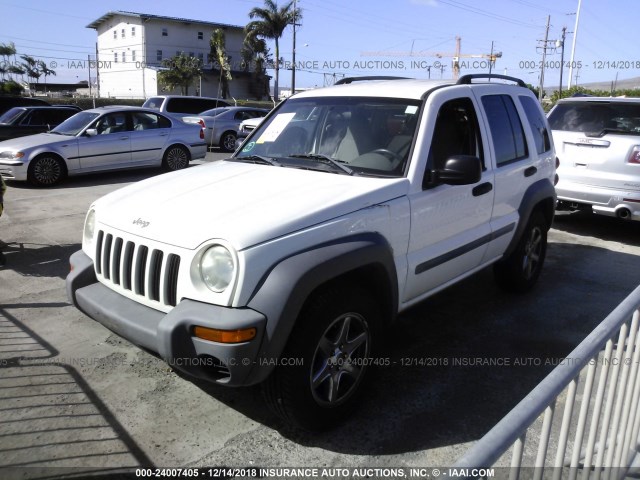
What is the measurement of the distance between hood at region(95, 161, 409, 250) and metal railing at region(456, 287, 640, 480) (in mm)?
1461

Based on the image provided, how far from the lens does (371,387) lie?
3.54 metres

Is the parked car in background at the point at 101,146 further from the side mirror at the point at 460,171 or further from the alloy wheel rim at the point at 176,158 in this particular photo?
the side mirror at the point at 460,171

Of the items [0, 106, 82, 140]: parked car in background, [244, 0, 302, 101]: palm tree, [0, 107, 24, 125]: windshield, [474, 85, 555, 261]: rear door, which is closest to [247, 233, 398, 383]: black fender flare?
[474, 85, 555, 261]: rear door

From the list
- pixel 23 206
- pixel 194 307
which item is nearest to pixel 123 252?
pixel 194 307

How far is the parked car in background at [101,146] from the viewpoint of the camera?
34.1ft

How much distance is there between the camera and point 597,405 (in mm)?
2176

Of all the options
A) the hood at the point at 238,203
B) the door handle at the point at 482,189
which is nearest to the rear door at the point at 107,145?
the hood at the point at 238,203

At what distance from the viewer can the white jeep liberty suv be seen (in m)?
2.64

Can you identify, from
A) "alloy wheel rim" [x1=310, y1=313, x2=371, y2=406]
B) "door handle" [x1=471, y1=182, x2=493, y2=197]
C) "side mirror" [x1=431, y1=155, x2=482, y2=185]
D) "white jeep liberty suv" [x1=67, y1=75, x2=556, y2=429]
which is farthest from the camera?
"door handle" [x1=471, y1=182, x2=493, y2=197]

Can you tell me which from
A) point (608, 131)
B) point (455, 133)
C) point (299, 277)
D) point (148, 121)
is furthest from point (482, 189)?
point (148, 121)

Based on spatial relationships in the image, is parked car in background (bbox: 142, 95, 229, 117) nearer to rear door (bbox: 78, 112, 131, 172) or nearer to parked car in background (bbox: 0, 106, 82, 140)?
parked car in background (bbox: 0, 106, 82, 140)

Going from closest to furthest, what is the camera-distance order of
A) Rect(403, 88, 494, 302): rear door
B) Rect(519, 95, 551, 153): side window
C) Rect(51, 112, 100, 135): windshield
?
1. Rect(403, 88, 494, 302): rear door
2. Rect(519, 95, 551, 153): side window
3. Rect(51, 112, 100, 135): windshield

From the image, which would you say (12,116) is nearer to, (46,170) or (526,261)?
(46,170)

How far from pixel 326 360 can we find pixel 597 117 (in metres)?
6.69
